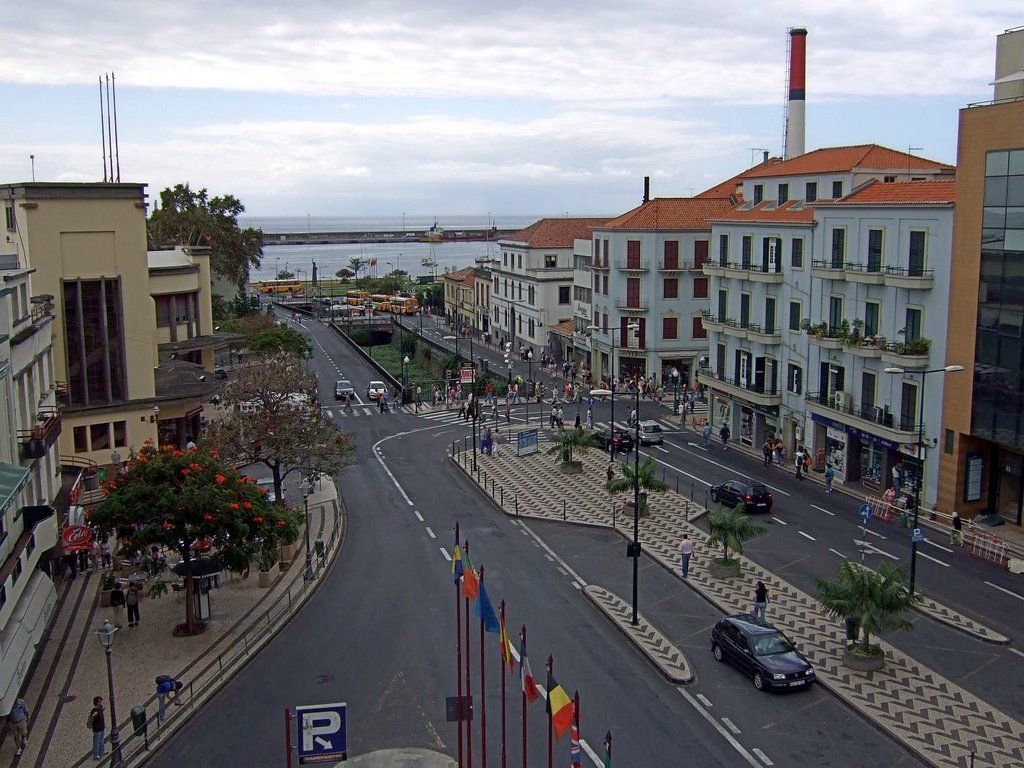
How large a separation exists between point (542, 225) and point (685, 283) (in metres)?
22.5

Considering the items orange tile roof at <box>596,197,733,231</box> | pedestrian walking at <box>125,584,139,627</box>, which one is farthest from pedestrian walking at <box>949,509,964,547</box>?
orange tile roof at <box>596,197,733,231</box>

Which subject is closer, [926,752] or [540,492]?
[926,752]

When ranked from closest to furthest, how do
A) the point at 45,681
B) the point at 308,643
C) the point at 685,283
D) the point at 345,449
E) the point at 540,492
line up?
1. the point at 45,681
2. the point at 308,643
3. the point at 345,449
4. the point at 540,492
5. the point at 685,283

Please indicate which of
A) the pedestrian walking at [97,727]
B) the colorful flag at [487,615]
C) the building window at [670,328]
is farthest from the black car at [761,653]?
the building window at [670,328]

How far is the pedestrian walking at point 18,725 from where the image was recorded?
2158 cm

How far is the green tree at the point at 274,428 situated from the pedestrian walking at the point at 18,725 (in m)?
14.4

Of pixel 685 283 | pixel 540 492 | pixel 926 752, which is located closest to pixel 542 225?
Result: pixel 685 283

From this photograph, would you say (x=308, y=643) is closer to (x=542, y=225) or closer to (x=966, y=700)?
(x=966, y=700)

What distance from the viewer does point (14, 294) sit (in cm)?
3014

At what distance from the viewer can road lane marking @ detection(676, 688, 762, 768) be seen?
20.6 meters

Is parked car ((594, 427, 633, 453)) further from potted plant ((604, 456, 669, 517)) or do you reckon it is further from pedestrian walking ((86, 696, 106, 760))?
pedestrian walking ((86, 696, 106, 760))

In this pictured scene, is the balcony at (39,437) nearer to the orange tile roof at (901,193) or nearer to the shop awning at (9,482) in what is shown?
the shop awning at (9,482)

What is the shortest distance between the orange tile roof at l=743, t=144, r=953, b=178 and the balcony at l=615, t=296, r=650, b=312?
1765cm

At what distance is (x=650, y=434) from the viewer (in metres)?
52.7
